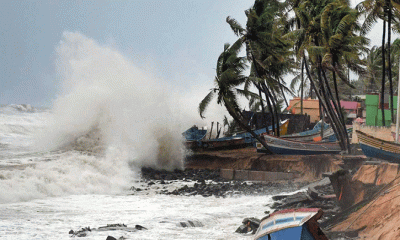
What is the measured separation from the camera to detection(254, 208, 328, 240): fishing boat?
7.23 metres

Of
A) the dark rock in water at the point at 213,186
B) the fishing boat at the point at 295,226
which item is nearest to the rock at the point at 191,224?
the fishing boat at the point at 295,226

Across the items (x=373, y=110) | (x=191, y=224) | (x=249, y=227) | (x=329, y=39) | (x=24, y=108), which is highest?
(x=329, y=39)

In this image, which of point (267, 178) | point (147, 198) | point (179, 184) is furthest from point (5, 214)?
point (267, 178)

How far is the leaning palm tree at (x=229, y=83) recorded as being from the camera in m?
27.2

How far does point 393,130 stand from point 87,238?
17608 millimetres

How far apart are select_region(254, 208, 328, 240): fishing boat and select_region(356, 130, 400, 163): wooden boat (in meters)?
9.23

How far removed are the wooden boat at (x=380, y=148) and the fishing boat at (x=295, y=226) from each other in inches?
364

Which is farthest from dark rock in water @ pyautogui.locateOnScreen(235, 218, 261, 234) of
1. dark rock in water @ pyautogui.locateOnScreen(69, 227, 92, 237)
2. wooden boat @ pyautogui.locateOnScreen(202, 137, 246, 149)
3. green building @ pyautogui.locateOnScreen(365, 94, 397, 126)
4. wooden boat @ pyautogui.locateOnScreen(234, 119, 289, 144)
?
green building @ pyautogui.locateOnScreen(365, 94, 397, 126)

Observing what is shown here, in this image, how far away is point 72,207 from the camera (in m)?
15.4

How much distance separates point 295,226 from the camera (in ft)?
23.9

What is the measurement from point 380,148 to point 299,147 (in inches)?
407

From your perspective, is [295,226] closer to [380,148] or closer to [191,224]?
[191,224]

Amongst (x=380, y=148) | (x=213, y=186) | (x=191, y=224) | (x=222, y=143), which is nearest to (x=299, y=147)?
(x=222, y=143)

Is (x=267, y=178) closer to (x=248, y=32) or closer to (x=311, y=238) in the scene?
(x=248, y=32)
